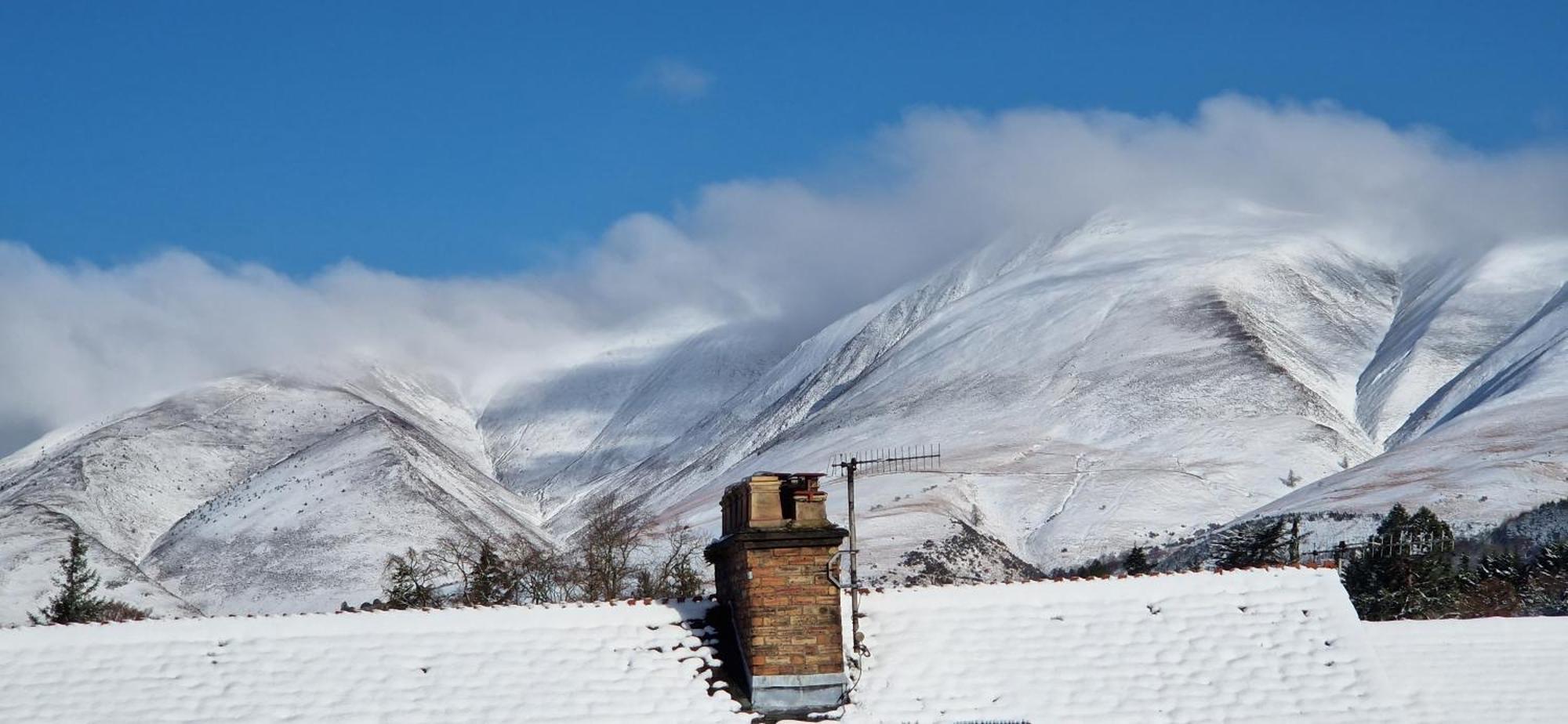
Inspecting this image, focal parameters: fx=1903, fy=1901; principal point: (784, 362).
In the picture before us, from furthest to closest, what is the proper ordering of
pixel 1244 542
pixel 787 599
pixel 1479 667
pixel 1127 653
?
1. pixel 1244 542
2. pixel 1479 667
3. pixel 1127 653
4. pixel 787 599

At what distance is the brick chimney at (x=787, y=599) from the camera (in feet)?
66.0

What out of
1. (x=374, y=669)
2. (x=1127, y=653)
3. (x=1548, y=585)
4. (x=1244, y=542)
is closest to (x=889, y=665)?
(x=1127, y=653)

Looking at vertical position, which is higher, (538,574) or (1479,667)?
(538,574)

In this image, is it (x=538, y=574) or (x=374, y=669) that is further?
(x=538, y=574)

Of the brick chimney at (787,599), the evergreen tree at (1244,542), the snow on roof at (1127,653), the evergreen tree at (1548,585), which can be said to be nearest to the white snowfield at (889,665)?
the snow on roof at (1127,653)

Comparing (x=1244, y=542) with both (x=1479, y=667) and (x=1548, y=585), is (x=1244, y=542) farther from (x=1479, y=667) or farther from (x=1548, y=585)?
(x=1479, y=667)

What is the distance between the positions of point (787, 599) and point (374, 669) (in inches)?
174

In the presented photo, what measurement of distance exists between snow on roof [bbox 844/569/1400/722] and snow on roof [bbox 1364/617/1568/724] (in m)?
0.79

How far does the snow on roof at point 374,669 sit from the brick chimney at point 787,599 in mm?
544

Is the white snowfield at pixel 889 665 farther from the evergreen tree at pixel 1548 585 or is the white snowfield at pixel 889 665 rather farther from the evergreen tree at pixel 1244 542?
the evergreen tree at pixel 1244 542

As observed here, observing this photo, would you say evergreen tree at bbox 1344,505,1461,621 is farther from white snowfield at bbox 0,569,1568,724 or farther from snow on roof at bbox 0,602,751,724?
snow on roof at bbox 0,602,751,724

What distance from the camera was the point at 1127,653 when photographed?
20859 millimetres

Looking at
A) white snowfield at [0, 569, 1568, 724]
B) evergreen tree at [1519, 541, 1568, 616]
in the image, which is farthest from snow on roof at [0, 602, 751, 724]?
evergreen tree at [1519, 541, 1568, 616]

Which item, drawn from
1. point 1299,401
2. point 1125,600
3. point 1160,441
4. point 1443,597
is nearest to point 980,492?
point 1160,441
